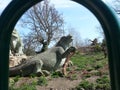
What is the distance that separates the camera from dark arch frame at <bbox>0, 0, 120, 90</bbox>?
5.41 feet

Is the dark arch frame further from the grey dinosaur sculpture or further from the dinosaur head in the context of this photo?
the dinosaur head

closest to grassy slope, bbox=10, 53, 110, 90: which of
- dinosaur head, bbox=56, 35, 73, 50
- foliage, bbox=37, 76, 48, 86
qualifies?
foliage, bbox=37, 76, 48, 86

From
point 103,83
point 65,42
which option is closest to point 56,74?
point 65,42

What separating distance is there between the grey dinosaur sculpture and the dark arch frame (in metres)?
9.74

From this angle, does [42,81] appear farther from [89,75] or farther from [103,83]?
[103,83]

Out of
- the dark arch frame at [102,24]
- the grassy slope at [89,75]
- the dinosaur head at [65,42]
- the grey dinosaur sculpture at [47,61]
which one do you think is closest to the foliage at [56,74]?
the grassy slope at [89,75]

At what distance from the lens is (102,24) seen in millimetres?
1701

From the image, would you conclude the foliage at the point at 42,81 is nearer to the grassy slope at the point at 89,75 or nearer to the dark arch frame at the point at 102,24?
the grassy slope at the point at 89,75

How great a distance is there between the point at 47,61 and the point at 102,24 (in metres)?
10.3

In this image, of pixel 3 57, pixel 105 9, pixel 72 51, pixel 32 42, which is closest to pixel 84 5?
pixel 105 9

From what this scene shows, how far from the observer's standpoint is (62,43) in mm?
12328

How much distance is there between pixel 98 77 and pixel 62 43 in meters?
1.88

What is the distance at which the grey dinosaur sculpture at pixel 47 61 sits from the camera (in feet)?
38.2

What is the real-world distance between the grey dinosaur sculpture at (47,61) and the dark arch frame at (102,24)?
9.74 m
